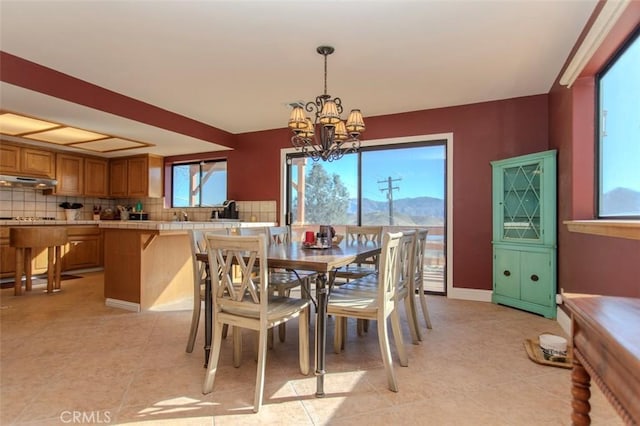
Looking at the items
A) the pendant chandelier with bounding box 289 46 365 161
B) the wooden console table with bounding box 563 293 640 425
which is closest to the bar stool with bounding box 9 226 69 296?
the pendant chandelier with bounding box 289 46 365 161

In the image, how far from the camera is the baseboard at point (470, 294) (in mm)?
3961

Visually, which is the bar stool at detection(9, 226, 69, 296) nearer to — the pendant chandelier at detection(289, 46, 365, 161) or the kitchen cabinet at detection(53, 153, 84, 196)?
the kitchen cabinet at detection(53, 153, 84, 196)

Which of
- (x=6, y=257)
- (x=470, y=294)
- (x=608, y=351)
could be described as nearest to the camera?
(x=608, y=351)

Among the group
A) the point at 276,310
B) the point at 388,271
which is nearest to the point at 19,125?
the point at 276,310

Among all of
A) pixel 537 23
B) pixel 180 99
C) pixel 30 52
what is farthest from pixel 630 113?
pixel 30 52

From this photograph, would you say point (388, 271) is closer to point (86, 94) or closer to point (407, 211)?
point (407, 211)

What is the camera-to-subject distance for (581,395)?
113 centimetres

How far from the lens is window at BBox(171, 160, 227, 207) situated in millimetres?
5895

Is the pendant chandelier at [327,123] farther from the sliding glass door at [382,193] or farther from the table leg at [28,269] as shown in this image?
the table leg at [28,269]

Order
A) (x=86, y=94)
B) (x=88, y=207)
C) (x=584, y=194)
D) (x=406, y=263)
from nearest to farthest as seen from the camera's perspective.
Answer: (x=406, y=263), (x=584, y=194), (x=86, y=94), (x=88, y=207)

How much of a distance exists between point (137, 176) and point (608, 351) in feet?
21.9

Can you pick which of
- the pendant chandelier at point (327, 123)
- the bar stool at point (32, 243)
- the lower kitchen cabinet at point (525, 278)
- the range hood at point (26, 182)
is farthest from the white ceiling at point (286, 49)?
the range hood at point (26, 182)

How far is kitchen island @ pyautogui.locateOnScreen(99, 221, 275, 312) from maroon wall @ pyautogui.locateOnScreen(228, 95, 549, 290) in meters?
2.94

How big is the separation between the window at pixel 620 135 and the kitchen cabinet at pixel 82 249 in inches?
270
